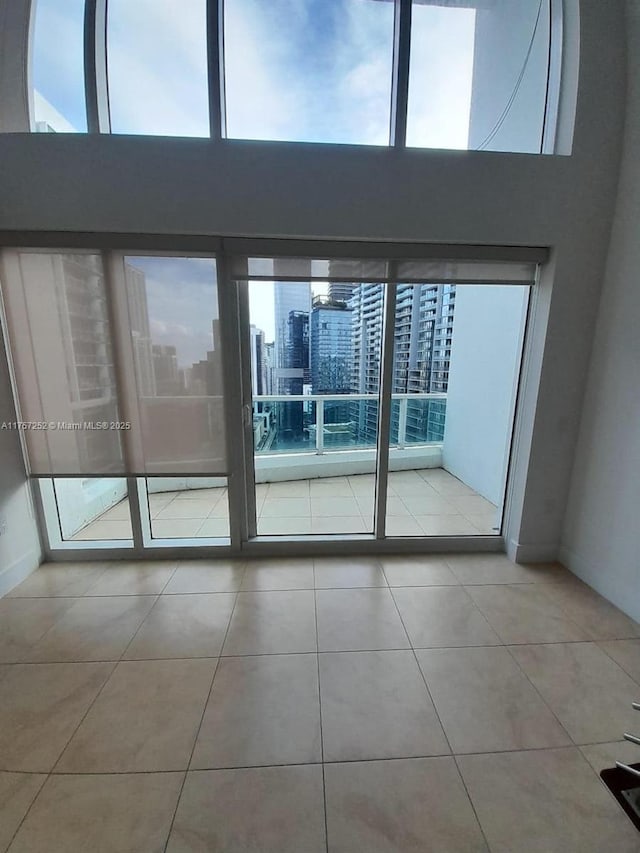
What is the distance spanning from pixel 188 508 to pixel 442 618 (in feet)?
7.70

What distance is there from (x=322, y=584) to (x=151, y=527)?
1.41 m

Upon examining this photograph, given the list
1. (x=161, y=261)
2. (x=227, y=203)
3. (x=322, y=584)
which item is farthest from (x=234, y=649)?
(x=227, y=203)

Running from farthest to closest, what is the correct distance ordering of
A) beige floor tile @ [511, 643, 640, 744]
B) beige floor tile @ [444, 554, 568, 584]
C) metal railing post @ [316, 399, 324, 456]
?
metal railing post @ [316, 399, 324, 456] < beige floor tile @ [444, 554, 568, 584] < beige floor tile @ [511, 643, 640, 744]

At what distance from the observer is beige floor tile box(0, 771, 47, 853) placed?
1051 millimetres

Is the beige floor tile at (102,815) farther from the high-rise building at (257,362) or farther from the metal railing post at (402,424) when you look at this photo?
the metal railing post at (402,424)

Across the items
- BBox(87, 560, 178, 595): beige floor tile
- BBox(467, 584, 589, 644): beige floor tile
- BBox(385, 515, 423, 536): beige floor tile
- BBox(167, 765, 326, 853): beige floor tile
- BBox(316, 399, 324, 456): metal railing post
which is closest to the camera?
BBox(167, 765, 326, 853): beige floor tile

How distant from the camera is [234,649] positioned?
5.64 feet

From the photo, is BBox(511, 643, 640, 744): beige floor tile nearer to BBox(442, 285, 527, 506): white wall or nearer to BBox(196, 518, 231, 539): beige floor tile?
BBox(442, 285, 527, 506): white wall

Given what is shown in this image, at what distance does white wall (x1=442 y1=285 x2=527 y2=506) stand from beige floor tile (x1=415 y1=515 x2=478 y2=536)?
0.48 metres

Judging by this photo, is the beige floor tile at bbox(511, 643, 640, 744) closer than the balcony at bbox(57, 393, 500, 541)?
Yes

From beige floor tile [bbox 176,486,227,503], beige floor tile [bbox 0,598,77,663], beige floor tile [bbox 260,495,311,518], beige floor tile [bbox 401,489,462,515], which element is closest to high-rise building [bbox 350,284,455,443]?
beige floor tile [bbox 401,489,462,515]

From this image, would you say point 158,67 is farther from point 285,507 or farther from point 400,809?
point 400,809

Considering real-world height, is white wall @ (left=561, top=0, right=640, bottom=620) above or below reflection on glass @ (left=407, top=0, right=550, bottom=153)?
below

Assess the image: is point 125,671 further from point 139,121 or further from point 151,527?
point 139,121
